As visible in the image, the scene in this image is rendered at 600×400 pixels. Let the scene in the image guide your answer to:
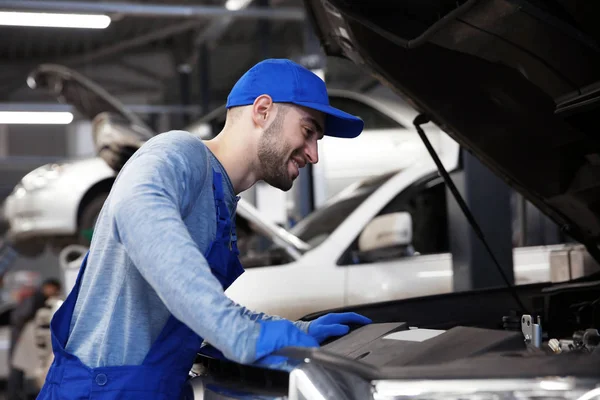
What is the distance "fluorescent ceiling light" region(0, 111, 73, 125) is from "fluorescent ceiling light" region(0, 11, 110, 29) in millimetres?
7045

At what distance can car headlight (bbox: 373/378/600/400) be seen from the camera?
1151mm

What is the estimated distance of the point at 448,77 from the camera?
2.54 meters

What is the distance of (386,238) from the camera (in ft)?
13.6

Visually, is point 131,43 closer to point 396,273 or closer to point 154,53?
point 154,53

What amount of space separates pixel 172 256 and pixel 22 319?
605 centimetres

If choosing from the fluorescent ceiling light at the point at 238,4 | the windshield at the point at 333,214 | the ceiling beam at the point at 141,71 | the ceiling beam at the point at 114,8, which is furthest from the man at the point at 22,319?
the ceiling beam at the point at 141,71

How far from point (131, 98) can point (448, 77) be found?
20093mm

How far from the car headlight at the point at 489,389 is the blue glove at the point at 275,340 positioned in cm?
22

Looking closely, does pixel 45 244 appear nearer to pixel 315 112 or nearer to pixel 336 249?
pixel 336 249

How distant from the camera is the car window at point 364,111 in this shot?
6684mm

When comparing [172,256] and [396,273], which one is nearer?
[172,256]

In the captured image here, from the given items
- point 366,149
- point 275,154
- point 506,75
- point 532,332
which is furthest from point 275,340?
point 366,149

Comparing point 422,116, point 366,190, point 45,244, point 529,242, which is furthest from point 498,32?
point 45,244

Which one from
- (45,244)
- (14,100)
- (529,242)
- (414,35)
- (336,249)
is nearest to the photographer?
(414,35)
